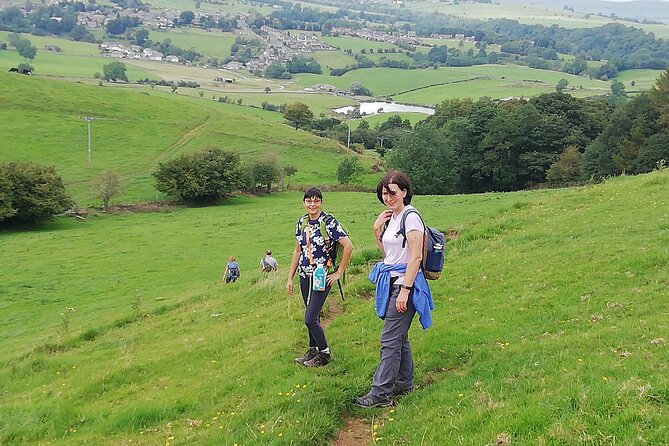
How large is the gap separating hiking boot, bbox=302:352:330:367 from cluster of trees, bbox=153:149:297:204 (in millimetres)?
60858

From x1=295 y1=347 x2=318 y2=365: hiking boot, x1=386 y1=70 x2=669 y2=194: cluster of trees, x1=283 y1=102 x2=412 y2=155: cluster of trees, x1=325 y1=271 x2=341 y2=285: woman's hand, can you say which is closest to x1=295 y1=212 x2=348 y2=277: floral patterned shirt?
x1=325 y1=271 x2=341 y2=285: woman's hand

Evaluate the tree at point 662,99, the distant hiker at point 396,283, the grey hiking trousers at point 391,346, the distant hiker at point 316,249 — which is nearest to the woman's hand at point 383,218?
the distant hiker at point 396,283

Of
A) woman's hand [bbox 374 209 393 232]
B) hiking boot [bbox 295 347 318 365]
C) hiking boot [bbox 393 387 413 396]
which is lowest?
hiking boot [bbox 295 347 318 365]

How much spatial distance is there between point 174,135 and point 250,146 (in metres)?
13.3

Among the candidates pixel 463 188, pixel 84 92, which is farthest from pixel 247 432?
pixel 84 92

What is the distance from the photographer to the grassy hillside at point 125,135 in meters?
79.0

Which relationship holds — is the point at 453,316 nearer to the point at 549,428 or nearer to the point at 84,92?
the point at 549,428

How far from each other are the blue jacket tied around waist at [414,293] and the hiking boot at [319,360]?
7.61 feet

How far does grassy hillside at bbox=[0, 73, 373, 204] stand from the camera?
79.0 metres

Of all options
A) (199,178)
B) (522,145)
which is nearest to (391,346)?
(199,178)

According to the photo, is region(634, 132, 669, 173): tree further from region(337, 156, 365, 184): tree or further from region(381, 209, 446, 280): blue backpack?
region(381, 209, 446, 280): blue backpack

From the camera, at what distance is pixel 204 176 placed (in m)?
69.5

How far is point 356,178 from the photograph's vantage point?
283 ft

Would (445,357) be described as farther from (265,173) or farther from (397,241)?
(265,173)
